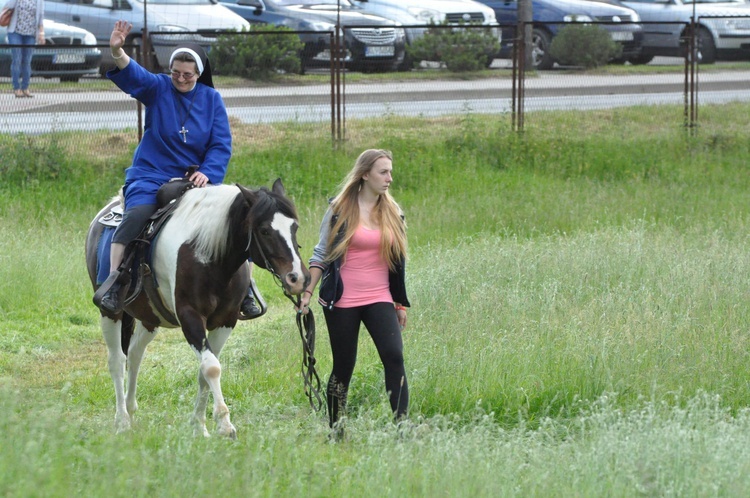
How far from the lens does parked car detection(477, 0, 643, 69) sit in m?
19.9

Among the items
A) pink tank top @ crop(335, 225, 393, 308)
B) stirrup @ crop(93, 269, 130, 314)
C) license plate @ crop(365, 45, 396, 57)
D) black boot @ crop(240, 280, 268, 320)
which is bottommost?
black boot @ crop(240, 280, 268, 320)

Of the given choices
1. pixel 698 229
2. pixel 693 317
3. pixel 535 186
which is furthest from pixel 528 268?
pixel 535 186

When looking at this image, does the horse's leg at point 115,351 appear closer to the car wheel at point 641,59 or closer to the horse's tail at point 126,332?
the horse's tail at point 126,332

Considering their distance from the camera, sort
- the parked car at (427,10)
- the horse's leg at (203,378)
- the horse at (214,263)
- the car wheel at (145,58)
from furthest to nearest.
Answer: the parked car at (427,10)
the car wheel at (145,58)
the horse's leg at (203,378)
the horse at (214,263)

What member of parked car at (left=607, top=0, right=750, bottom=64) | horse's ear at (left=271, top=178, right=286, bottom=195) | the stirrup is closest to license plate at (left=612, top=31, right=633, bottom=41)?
parked car at (left=607, top=0, right=750, bottom=64)

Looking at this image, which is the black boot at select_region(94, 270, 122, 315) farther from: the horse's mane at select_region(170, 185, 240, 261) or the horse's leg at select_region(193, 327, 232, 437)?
the horse's leg at select_region(193, 327, 232, 437)

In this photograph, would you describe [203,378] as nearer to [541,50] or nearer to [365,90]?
[365,90]

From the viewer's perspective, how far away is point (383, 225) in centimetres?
682

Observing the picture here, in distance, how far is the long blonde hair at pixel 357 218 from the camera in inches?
266

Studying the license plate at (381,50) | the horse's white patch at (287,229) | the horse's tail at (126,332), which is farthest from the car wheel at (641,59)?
the horse's white patch at (287,229)

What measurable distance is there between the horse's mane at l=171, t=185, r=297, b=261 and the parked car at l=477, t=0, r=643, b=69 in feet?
38.2

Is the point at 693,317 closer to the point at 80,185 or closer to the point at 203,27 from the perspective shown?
the point at 80,185

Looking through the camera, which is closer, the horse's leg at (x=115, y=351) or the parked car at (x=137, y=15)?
the horse's leg at (x=115, y=351)

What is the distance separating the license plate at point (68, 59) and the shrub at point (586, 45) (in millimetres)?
8317
